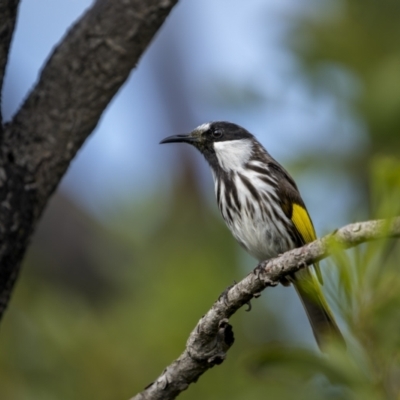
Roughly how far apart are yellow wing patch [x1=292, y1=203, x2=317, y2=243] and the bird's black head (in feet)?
2.45

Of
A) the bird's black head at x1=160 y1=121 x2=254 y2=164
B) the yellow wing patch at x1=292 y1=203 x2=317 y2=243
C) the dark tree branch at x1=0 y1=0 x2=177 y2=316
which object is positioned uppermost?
the dark tree branch at x1=0 y1=0 x2=177 y2=316

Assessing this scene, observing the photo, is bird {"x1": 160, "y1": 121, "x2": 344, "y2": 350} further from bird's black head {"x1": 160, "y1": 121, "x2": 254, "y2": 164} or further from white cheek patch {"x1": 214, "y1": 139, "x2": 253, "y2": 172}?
bird's black head {"x1": 160, "y1": 121, "x2": 254, "y2": 164}

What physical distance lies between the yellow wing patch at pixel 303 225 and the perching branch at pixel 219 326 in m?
1.39

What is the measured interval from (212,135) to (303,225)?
3.13 ft

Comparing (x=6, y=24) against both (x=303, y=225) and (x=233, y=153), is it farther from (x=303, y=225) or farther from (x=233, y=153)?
(x=303, y=225)

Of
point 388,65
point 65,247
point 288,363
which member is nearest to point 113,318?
point 65,247

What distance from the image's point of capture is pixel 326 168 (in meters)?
5.25

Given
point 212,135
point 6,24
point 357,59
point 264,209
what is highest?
point 6,24

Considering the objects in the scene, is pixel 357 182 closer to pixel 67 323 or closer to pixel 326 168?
A: pixel 326 168

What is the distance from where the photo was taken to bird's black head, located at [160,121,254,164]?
512 centimetres

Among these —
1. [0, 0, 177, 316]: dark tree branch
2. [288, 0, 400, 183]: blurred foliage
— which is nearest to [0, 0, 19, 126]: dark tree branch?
[0, 0, 177, 316]: dark tree branch

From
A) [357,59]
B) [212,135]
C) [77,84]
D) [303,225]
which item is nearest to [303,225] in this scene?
[303,225]

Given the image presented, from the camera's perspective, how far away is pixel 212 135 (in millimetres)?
5156

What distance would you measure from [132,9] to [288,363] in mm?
2489
